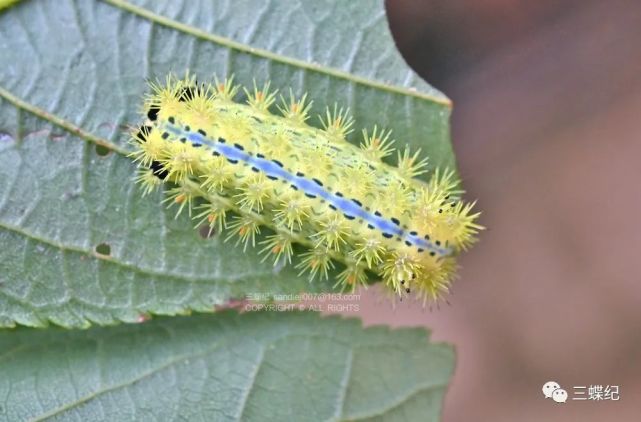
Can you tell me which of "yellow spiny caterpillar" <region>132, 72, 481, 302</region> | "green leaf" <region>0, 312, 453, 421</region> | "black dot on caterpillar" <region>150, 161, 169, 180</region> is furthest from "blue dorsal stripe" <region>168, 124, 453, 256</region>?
"green leaf" <region>0, 312, 453, 421</region>

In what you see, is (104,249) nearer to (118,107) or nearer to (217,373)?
(118,107)

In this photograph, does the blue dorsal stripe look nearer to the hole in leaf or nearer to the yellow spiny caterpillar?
the yellow spiny caterpillar

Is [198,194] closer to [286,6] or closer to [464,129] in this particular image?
[286,6]

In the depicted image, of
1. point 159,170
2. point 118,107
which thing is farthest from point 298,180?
point 118,107

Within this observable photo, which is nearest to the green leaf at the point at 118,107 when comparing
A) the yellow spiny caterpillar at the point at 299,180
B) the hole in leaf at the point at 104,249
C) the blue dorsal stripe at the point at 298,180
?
the hole in leaf at the point at 104,249

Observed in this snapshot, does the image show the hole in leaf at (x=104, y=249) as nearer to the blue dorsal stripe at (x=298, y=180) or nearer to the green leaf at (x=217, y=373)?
the green leaf at (x=217, y=373)

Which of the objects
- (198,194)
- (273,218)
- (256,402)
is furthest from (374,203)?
(256,402)
